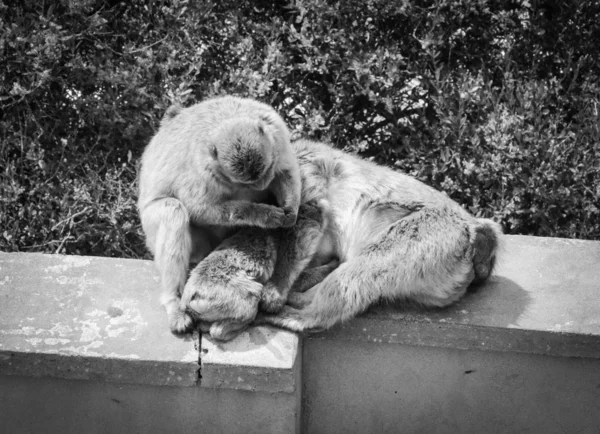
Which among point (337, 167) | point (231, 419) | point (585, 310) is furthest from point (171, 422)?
point (585, 310)

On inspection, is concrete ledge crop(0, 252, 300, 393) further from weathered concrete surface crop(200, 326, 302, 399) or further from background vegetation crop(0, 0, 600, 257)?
background vegetation crop(0, 0, 600, 257)

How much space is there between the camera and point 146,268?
454 cm

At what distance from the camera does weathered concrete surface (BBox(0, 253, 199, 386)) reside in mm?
3707

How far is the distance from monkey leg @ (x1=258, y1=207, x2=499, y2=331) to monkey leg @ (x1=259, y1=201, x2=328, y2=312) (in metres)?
0.15

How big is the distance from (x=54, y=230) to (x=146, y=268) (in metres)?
1.86

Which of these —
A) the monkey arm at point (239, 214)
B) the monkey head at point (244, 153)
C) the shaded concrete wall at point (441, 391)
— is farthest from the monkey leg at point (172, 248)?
the shaded concrete wall at point (441, 391)

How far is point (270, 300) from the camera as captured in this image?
399cm

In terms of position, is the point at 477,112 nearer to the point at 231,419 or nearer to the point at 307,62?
the point at 307,62

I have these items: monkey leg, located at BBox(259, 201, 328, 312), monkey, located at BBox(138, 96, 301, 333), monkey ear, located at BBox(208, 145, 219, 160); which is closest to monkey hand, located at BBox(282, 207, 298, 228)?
monkey, located at BBox(138, 96, 301, 333)

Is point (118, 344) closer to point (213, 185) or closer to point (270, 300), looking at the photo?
point (270, 300)

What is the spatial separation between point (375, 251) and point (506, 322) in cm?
79

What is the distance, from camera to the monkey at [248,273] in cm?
381

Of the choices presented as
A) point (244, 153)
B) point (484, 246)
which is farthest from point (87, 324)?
point (484, 246)

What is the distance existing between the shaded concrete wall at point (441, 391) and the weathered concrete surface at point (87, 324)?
0.83 metres
